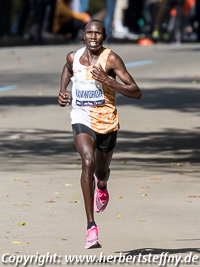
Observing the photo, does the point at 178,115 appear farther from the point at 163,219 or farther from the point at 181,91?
the point at 163,219

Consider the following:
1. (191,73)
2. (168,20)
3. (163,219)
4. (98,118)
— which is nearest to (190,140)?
(163,219)

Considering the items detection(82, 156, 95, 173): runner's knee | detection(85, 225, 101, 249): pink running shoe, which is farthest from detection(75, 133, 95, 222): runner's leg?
detection(85, 225, 101, 249): pink running shoe

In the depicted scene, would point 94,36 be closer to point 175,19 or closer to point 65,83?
point 65,83

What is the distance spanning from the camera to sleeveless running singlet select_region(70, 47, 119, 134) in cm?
689

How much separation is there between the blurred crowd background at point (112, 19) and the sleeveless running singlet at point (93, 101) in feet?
68.1

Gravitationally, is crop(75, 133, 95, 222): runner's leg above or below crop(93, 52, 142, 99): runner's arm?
below

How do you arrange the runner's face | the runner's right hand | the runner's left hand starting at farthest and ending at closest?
the runner's right hand < the runner's face < the runner's left hand

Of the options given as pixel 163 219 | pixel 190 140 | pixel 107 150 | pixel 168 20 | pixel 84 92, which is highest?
pixel 84 92

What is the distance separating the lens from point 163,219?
7.67 metres

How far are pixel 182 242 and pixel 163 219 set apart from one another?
2.80 ft

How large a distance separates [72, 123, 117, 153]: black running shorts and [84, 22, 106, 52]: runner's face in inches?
23.0

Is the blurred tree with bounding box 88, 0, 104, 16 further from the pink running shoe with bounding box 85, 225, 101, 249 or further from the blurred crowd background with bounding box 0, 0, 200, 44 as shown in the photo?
the pink running shoe with bounding box 85, 225, 101, 249

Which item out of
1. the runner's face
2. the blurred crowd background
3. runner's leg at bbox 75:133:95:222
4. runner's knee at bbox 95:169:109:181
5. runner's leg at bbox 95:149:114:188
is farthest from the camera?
the blurred crowd background

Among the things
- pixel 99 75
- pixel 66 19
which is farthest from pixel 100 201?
pixel 66 19
